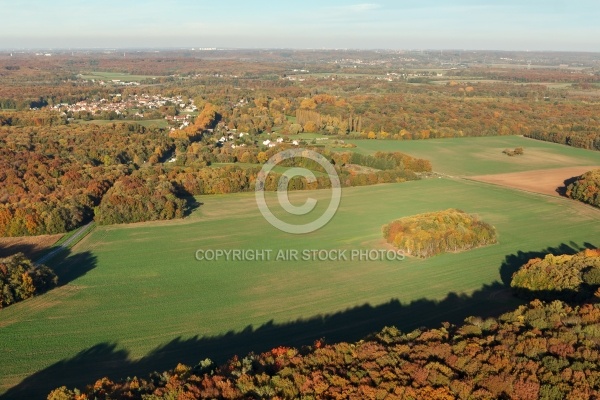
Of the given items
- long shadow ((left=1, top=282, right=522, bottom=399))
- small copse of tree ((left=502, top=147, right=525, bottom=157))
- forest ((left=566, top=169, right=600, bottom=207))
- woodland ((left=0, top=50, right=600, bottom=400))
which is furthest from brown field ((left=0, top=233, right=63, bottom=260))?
small copse of tree ((left=502, top=147, right=525, bottom=157))

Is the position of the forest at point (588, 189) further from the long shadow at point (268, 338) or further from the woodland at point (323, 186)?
the long shadow at point (268, 338)

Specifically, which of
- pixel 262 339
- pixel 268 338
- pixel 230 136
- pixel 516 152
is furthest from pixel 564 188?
pixel 230 136

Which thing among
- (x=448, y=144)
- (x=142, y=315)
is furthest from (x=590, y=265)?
(x=448, y=144)

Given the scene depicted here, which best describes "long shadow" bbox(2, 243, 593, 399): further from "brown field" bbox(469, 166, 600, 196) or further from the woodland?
"brown field" bbox(469, 166, 600, 196)

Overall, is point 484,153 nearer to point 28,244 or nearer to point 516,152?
point 516,152

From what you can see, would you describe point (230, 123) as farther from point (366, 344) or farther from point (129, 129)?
point (366, 344)
